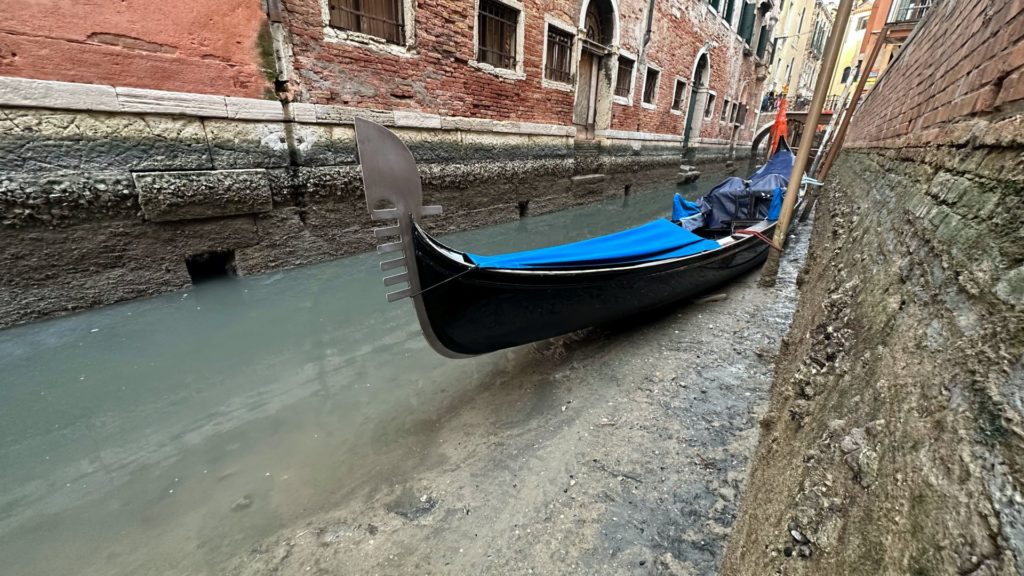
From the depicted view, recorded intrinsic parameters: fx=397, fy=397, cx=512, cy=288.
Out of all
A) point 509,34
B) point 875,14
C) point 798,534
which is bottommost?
point 798,534

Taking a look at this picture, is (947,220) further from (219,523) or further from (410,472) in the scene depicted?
(219,523)

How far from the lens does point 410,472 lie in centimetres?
188

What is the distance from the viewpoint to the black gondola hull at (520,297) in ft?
6.81

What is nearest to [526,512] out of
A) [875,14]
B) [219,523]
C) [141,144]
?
[219,523]

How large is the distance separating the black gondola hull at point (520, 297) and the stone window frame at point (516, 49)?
4.10 m

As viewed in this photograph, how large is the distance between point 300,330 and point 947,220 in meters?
3.49

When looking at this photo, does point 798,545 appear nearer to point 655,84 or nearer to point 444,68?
point 444,68

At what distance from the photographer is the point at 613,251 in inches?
107

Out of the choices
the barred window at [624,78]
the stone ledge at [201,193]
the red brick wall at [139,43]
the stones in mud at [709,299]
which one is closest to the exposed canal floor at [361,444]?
the stones in mud at [709,299]

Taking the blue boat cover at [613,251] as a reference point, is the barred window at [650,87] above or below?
above

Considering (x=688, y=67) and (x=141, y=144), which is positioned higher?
(x=688, y=67)

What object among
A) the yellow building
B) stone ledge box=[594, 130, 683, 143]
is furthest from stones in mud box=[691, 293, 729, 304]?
the yellow building

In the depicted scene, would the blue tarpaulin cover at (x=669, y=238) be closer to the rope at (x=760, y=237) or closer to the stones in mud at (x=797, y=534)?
the rope at (x=760, y=237)

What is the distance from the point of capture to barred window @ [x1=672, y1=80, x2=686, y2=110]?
35.8ft
